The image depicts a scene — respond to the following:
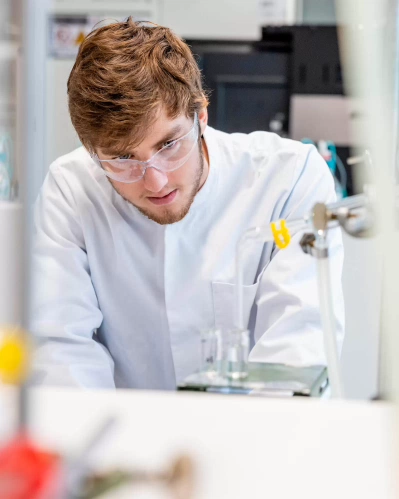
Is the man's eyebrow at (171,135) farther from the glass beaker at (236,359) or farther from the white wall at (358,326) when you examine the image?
the white wall at (358,326)

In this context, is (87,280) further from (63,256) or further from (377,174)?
(377,174)

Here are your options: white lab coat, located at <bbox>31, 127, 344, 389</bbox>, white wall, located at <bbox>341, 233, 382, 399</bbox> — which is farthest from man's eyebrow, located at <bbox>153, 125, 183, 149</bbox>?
white wall, located at <bbox>341, 233, 382, 399</bbox>

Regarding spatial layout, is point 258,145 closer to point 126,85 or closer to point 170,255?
point 170,255

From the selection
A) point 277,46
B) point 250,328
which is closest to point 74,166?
point 250,328

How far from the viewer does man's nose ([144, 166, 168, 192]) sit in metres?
1.38

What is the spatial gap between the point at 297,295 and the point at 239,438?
106 centimetres

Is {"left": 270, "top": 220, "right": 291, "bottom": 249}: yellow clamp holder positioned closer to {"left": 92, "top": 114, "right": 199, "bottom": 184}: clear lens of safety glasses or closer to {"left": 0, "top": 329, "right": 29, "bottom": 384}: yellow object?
{"left": 92, "top": 114, "right": 199, "bottom": 184}: clear lens of safety glasses

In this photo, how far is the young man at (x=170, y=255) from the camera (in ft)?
4.89

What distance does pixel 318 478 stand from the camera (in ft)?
1.48

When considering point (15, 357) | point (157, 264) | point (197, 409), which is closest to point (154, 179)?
point (157, 264)

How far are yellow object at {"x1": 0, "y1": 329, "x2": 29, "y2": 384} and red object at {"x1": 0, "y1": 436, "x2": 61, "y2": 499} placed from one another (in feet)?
0.11

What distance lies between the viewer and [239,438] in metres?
0.48

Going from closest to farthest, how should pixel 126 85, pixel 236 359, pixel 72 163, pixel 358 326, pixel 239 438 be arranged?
pixel 239 438
pixel 236 359
pixel 126 85
pixel 72 163
pixel 358 326

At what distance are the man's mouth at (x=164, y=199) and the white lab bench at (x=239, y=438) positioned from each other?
953 mm
